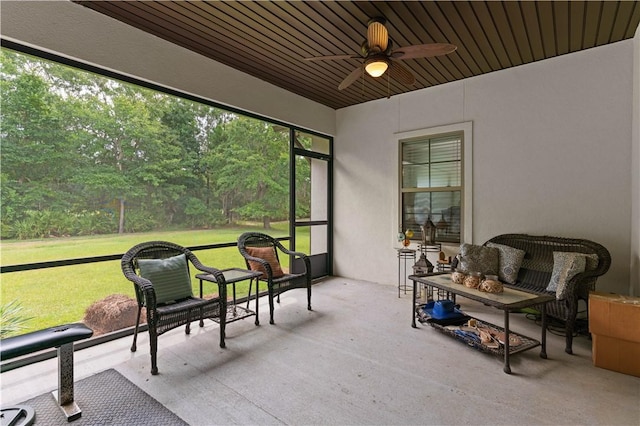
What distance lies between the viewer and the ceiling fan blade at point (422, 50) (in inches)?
96.0

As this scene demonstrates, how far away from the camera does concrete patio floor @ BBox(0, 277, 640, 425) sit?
1831 millimetres

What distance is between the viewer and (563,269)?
285 centimetres

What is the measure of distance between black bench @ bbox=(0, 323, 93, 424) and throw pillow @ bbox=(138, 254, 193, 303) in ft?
2.21

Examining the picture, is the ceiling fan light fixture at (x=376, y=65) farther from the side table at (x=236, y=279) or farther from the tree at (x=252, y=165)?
the tree at (x=252, y=165)

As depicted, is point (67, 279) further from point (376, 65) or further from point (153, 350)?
point (376, 65)

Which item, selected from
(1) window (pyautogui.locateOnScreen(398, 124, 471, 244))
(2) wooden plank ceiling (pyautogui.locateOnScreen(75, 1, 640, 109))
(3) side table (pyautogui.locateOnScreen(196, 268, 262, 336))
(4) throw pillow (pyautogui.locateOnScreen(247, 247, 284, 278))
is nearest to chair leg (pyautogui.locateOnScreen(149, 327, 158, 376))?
(3) side table (pyautogui.locateOnScreen(196, 268, 262, 336))

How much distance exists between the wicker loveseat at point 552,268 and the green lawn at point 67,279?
319cm

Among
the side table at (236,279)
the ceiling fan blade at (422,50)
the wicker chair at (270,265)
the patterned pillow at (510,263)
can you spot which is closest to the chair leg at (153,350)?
the side table at (236,279)

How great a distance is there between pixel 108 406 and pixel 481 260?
3762mm

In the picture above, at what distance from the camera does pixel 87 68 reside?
272 cm

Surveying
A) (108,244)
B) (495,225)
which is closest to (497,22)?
(495,225)

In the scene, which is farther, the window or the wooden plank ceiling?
the window

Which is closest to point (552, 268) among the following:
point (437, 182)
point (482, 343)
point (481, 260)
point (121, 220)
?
point (481, 260)

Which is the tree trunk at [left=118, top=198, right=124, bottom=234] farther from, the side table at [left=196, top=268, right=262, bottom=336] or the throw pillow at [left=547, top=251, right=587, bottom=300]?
the throw pillow at [left=547, top=251, right=587, bottom=300]
